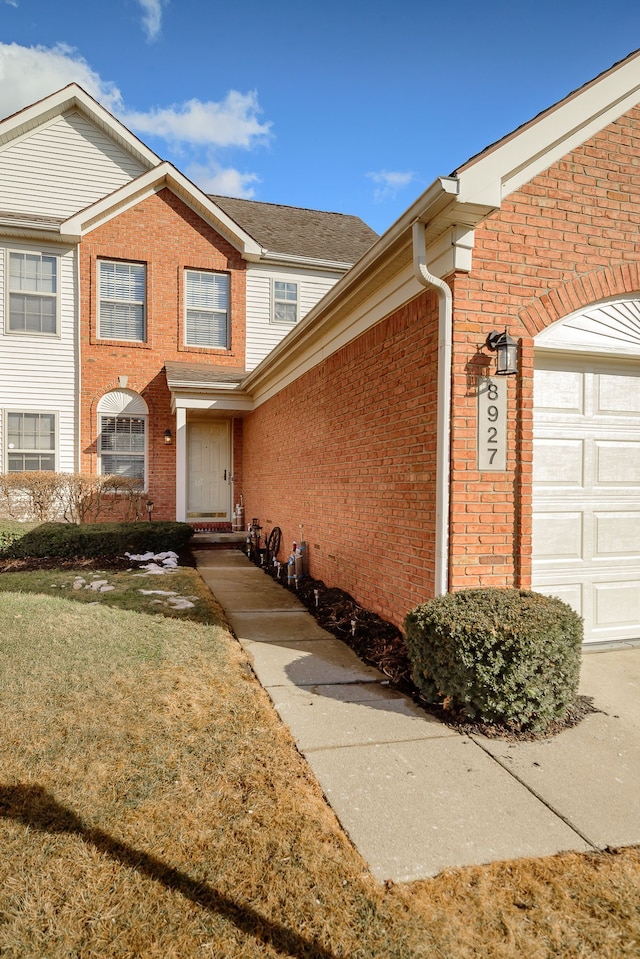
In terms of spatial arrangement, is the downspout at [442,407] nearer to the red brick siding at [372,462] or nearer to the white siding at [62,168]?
the red brick siding at [372,462]

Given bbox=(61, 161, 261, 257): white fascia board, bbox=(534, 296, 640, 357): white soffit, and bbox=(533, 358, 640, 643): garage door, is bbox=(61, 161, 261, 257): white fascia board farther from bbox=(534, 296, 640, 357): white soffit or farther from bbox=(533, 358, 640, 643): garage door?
bbox=(533, 358, 640, 643): garage door

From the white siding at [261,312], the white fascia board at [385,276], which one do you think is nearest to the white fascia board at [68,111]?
the white siding at [261,312]

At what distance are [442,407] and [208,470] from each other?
391 inches

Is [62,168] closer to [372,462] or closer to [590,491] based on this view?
[372,462]

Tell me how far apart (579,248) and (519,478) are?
2035mm

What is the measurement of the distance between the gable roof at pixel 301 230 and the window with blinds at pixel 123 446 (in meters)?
5.41

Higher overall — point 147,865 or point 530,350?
point 530,350

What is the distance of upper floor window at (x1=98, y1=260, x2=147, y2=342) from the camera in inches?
506

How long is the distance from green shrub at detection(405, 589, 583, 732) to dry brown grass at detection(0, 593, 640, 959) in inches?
41.2

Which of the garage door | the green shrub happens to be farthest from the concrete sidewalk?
the garage door

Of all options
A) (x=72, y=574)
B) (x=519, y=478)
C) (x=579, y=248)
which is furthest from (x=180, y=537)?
(x=579, y=248)

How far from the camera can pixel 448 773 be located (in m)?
2.94

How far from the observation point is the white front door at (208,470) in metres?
13.4

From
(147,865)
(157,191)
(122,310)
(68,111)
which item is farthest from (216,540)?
(68,111)
